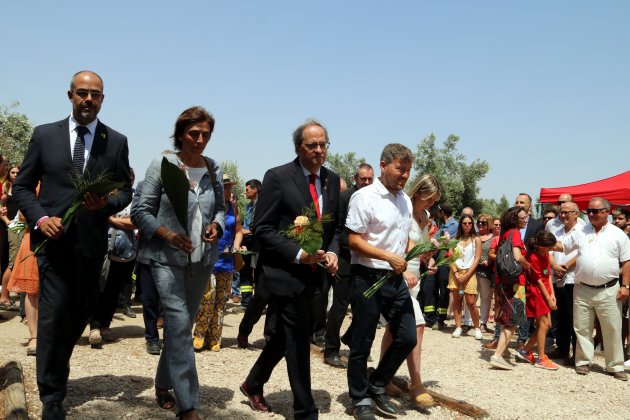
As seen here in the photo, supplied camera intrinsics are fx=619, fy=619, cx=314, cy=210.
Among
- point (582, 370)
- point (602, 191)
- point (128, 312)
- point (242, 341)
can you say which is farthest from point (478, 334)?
point (602, 191)

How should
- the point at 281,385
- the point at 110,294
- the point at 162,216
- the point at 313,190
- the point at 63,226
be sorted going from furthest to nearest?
the point at 110,294
the point at 281,385
the point at 313,190
the point at 162,216
the point at 63,226

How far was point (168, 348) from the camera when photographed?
4.42 meters

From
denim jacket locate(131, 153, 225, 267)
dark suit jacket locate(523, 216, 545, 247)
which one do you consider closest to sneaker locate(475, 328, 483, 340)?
dark suit jacket locate(523, 216, 545, 247)

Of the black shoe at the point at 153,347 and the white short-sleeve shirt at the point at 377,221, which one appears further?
the black shoe at the point at 153,347

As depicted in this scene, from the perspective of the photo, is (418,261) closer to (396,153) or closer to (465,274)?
(396,153)

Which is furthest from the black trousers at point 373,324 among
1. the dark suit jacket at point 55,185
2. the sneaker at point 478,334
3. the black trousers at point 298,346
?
the sneaker at point 478,334

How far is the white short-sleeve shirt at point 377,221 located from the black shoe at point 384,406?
115 cm

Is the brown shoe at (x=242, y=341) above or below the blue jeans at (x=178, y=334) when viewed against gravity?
below

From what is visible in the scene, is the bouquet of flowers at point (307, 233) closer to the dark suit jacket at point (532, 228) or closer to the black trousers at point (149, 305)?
the black trousers at point (149, 305)

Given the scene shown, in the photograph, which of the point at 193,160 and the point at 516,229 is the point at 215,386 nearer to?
the point at 193,160

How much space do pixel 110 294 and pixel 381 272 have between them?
174 inches

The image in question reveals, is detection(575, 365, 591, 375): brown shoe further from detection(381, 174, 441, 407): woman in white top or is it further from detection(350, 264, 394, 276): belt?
detection(350, 264, 394, 276): belt

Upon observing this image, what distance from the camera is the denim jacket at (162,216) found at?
4.47m

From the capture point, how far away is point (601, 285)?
8.28 meters
